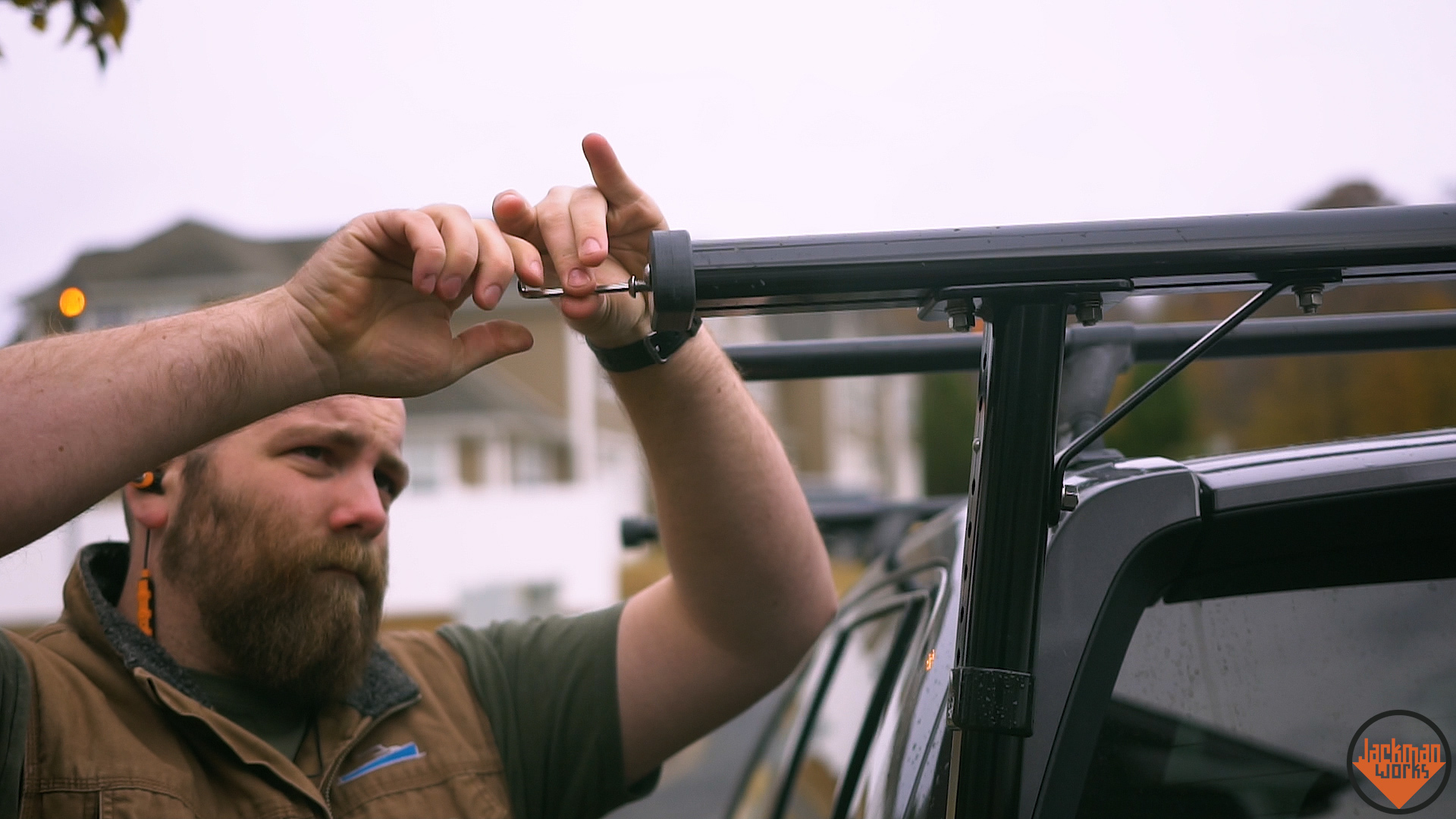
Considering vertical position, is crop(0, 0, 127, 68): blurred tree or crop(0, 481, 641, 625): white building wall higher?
crop(0, 0, 127, 68): blurred tree

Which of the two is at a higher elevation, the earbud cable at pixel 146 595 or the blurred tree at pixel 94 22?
the blurred tree at pixel 94 22

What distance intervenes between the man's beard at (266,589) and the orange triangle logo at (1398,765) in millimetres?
1724

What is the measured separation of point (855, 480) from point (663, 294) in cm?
5561

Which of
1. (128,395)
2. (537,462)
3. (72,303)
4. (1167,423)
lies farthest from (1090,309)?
(1167,423)

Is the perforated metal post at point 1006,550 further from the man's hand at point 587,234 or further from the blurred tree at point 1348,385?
the blurred tree at point 1348,385

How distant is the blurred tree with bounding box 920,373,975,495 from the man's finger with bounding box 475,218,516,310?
44815 millimetres

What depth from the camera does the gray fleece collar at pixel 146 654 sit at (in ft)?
7.06

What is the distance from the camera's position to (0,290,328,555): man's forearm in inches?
53.9

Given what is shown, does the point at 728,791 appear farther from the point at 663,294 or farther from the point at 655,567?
the point at 655,567

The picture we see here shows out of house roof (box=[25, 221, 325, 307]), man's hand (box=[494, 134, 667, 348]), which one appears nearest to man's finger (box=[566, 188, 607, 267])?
man's hand (box=[494, 134, 667, 348])

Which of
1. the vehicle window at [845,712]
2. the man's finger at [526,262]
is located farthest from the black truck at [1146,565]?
the vehicle window at [845,712]

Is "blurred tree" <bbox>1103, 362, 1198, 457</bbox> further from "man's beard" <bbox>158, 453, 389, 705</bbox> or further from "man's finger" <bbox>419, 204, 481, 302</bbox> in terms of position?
"man's finger" <bbox>419, 204, 481, 302</bbox>

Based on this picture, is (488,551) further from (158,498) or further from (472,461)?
(158,498)

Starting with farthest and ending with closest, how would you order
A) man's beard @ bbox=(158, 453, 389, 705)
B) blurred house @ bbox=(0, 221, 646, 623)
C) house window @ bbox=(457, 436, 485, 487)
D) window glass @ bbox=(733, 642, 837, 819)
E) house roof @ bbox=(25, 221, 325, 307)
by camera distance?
house roof @ bbox=(25, 221, 325, 307)
house window @ bbox=(457, 436, 485, 487)
blurred house @ bbox=(0, 221, 646, 623)
window glass @ bbox=(733, 642, 837, 819)
man's beard @ bbox=(158, 453, 389, 705)
